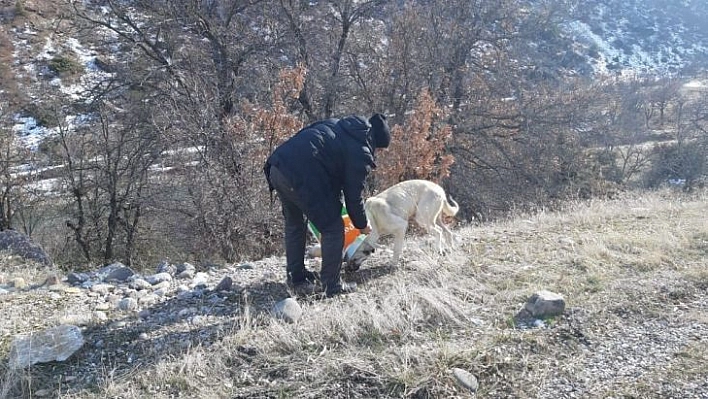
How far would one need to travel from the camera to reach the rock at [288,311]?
15.6 feet

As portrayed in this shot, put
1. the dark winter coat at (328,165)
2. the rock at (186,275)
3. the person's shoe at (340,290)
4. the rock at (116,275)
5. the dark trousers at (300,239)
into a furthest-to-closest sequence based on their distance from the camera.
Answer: the rock at (186,275)
the rock at (116,275)
the person's shoe at (340,290)
the dark trousers at (300,239)
the dark winter coat at (328,165)

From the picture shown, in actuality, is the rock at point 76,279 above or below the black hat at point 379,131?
below

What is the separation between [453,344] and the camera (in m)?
4.22

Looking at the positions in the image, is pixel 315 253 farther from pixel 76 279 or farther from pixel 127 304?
pixel 76 279

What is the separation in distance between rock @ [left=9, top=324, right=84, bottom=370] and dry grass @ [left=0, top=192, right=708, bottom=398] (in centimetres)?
8

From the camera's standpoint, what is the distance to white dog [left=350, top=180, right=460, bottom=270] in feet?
20.9

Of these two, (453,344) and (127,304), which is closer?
(453,344)

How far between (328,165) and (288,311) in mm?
1390

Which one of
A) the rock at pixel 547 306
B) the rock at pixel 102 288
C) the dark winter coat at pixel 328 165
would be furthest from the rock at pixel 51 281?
the rock at pixel 547 306

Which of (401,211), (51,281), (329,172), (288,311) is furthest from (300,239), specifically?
(51,281)

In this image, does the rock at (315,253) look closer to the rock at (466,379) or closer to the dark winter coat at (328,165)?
the dark winter coat at (328,165)

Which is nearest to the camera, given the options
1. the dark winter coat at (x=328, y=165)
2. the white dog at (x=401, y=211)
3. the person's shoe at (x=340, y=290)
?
the dark winter coat at (x=328, y=165)

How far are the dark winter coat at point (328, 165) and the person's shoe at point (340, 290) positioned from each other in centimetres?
68

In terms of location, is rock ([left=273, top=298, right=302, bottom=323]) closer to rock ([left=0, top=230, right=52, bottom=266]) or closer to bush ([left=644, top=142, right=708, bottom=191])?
rock ([left=0, top=230, right=52, bottom=266])
